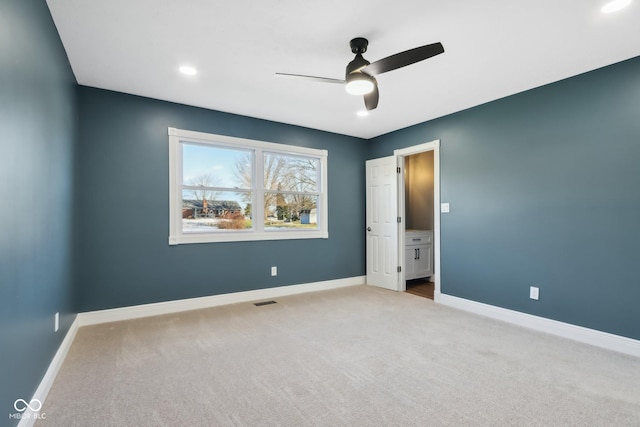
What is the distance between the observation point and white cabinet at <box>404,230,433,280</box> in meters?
5.40

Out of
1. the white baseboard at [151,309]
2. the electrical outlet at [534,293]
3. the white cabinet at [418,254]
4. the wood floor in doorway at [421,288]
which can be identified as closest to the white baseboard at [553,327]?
the electrical outlet at [534,293]

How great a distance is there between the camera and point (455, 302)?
4129 millimetres

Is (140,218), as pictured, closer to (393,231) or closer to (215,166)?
(215,166)

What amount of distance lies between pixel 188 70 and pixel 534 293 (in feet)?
13.9

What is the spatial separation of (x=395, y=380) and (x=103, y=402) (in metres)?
1.92

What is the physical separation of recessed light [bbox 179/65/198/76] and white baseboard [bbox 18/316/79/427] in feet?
8.58

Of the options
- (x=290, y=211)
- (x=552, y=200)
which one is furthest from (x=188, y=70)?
(x=552, y=200)

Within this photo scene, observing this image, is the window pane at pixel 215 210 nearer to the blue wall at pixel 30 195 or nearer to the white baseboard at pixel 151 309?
the white baseboard at pixel 151 309

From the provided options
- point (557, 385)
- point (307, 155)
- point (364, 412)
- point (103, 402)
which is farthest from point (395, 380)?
point (307, 155)

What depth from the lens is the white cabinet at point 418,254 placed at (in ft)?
17.7

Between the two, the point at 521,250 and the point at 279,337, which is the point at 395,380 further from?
the point at 521,250

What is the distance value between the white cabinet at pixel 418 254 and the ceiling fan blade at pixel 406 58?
132 inches

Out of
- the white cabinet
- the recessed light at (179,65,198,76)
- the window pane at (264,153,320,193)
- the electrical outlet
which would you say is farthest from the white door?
the recessed light at (179,65,198,76)

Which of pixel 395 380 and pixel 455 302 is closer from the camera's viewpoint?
pixel 395 380
